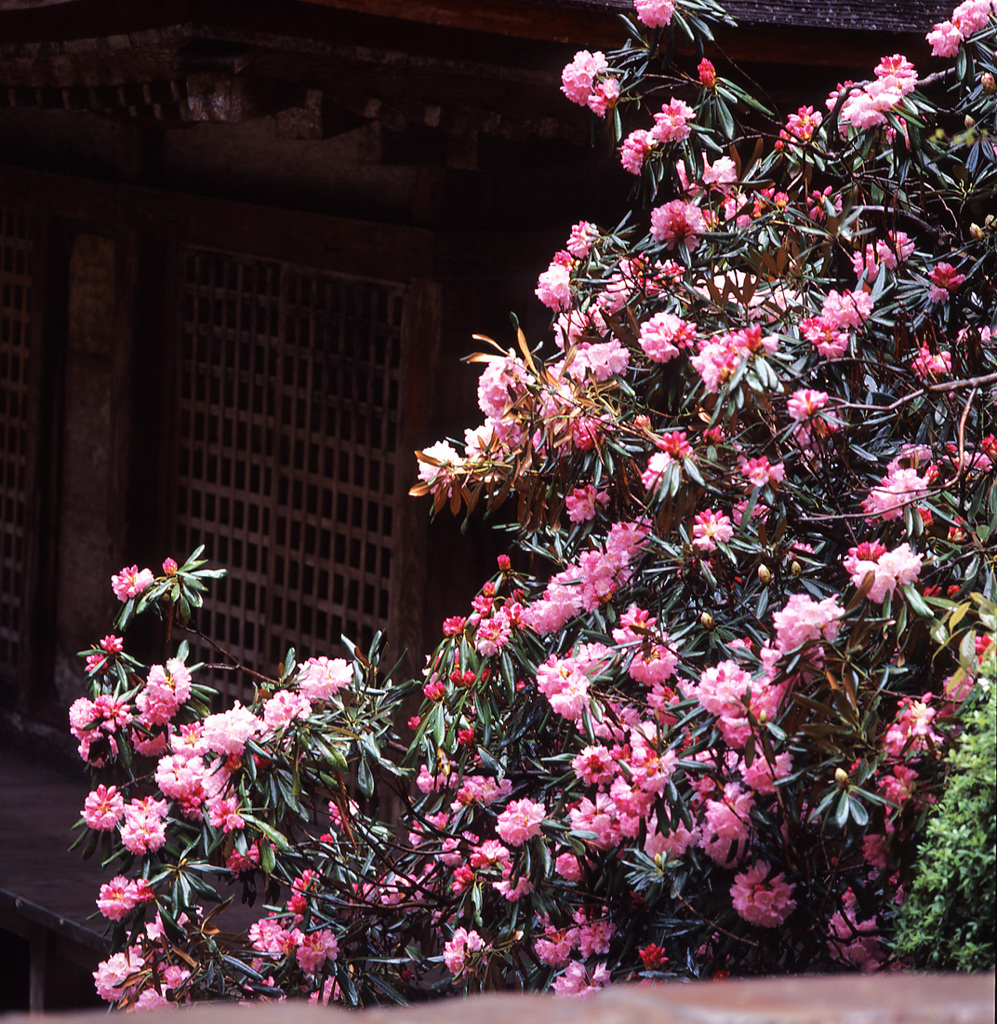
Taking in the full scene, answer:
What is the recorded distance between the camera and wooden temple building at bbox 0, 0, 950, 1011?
4.96 m

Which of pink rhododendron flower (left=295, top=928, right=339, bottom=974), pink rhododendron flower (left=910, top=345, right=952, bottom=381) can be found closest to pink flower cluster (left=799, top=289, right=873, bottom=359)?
pink rhododendron flower (left=910, top=345, right=952, bottom=381)

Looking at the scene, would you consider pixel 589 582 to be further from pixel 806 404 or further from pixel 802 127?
pixel 802 127

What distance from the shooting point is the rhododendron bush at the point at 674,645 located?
272 cm

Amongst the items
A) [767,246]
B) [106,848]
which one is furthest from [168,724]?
[767,246]

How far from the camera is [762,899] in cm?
272

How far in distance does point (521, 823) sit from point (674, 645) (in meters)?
0.47

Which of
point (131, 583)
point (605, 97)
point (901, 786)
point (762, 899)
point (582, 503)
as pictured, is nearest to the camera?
point (901, 786)

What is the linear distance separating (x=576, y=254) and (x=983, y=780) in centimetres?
162

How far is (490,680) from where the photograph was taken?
3.42 metres

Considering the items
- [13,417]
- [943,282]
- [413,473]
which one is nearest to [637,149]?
[943,282]

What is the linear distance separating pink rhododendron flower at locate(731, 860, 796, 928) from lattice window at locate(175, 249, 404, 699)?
3.37 meters

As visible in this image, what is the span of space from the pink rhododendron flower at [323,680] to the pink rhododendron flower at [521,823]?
0.59 metres

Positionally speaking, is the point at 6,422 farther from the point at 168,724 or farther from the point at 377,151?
the point at 168,724

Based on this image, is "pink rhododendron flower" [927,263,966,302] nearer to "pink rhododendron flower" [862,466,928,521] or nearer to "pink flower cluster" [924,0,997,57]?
"pink flower cluster" [924,0,997,57]
